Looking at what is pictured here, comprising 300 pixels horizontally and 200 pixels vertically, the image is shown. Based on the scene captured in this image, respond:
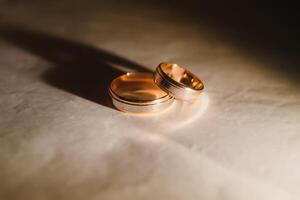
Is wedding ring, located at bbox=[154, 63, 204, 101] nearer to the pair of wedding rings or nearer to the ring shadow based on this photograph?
the pair of wedding rings

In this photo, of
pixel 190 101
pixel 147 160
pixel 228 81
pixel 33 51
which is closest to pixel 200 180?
pixel 147 160

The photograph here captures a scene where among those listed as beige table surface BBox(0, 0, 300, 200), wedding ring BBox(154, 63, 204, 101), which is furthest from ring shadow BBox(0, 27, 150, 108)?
wedding ring BBox(154, 63, 204, 101)

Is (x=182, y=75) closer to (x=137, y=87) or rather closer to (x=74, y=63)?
(x=137, y=87)

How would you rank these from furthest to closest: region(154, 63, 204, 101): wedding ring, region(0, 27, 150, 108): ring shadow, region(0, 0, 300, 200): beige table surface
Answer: region(0, 27, 150, 108): ring shadow < region(154, 63, 204, 101): wedding ring < region(0, 0, 300, 200): beige table surface

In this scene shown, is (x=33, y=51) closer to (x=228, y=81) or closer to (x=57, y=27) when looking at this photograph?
(x=57, y=27)

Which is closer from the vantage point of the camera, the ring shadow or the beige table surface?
the beige table surface

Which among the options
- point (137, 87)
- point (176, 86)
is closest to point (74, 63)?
point (137, 87)

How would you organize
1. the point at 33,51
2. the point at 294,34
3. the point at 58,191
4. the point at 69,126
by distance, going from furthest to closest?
the point at 294,34 → the point at 33,51 → the point at 69,126 → the point at 58,191
